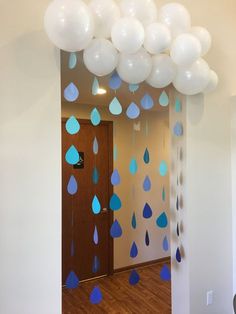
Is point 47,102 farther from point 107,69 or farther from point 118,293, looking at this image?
point 118,293

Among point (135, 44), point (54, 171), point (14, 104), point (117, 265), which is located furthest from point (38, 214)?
point (117, 265)

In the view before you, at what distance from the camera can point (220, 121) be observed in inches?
86.5

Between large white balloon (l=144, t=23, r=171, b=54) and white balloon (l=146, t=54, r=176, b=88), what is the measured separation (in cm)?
8

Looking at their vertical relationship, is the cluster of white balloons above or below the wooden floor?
above

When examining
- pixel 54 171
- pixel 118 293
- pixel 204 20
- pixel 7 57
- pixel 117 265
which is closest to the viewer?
pixel 7 57

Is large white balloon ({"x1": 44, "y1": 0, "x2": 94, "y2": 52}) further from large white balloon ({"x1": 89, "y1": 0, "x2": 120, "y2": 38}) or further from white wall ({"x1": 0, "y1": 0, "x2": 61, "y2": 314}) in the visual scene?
white wall ({"x1": 0, "y1": 0, "x2": 61, "y2": 314})

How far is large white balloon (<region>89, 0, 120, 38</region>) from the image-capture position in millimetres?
1382

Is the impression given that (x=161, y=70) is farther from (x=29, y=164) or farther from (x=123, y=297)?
(x=123, y=297)

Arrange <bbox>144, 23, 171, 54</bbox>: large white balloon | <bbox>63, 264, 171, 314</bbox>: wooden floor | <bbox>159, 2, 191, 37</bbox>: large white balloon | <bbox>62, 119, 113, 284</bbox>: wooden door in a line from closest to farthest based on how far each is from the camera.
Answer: <bbox>144, 23, 171, 54</bbox>: large white balloon
<bbox>159, 2, 191, 37</bbox>: large white balloon
<bbox>63, 264, 171, 314</bbox>: wooden floor
<bbox>62, 119, 113, 284</bbox>: wooden door

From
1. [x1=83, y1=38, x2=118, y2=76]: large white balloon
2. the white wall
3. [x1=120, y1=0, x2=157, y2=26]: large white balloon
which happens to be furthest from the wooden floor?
[x1=120, y1=0, x2=157, y2=26]: large white balloon

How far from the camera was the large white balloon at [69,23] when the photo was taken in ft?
3.98

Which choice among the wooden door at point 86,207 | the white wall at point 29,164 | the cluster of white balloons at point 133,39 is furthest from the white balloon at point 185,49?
the wooden door at point 86,207

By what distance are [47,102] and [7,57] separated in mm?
307

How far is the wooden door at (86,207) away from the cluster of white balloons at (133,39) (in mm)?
1683
